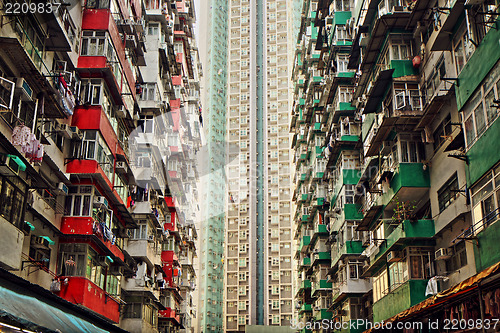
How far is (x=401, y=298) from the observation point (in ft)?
78.2

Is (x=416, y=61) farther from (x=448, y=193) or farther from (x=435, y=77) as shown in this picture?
(x=448, y=193)

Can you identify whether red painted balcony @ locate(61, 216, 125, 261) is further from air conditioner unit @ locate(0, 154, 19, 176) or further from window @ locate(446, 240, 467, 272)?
window @ locate(446, 240, 467, 272)

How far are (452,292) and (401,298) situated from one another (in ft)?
23.8

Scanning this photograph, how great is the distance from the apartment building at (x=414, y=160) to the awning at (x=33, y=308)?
11.4 m

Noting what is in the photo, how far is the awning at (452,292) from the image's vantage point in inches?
584

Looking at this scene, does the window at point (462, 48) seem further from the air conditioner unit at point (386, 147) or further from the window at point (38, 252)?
the window at point (38, 252)

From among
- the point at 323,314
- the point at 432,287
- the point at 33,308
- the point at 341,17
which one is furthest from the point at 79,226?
the point at 323,314

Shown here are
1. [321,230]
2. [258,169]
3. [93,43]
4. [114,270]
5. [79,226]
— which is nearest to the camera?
[79,226]

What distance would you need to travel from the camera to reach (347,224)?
117ft

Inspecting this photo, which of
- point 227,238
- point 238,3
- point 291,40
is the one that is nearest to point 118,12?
A: point 227,238

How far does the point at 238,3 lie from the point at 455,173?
97.4m

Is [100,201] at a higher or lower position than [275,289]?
lower

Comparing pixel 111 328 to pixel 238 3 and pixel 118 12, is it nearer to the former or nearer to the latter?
pixel 118 12

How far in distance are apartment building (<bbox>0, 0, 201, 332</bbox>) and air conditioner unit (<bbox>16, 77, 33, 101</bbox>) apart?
0.13 ft
